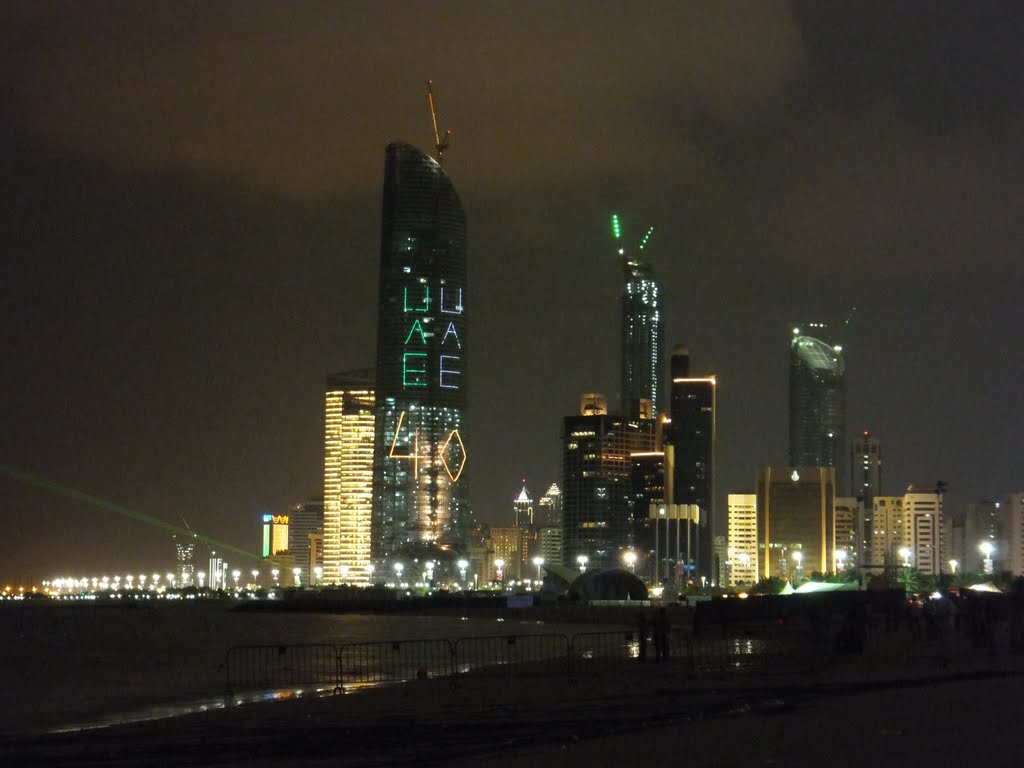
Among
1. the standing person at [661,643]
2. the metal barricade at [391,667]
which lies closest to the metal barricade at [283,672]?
the metal barricade at [391,667]

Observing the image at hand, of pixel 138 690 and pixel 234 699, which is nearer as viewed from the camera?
pixel 234 699

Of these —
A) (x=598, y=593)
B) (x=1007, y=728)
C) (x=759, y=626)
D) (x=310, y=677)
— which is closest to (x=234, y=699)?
(x=310, y=677)

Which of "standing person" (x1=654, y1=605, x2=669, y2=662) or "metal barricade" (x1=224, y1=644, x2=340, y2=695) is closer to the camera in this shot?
"metal barricade" (x1=224, y1=644, x2=340, y2=695)

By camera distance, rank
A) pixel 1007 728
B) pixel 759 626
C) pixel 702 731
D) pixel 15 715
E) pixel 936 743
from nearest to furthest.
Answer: pixel 936 743 < pixel 1007 728 < pixel 702 731 < pixel 15 715 < pixel 759 626

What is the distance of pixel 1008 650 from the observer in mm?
41125

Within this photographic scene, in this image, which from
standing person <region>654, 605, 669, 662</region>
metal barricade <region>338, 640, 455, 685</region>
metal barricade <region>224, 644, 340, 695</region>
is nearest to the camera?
metal barricade <region>224, 644, 340, 695</region>

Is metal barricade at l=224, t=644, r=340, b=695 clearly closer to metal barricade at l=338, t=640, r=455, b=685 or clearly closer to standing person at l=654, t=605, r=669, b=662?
metal barricade at l=338, t=640, r=455, b=685

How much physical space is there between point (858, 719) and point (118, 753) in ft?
39.1

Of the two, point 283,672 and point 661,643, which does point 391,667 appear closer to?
point 283,672

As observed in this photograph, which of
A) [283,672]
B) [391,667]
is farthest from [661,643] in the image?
[283,672]

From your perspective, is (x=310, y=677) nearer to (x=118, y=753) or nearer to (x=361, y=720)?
(x=361, y=720)

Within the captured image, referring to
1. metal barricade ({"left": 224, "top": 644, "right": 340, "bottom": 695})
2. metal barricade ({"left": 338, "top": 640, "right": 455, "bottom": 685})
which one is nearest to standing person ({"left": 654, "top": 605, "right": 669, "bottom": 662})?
metal barricade ({"left": 338, "top": 640, "right": 455, "bottom": 685})

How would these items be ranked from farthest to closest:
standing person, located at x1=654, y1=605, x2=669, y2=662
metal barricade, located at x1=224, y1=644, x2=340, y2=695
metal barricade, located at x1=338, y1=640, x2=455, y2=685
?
standing person, located at x1=654, y1=605, x2=669, y2=662
metal barricade, located at x1=338, y1=640, x2=455, y2=685
metal barricade, located at x1=224, y1=644, x2=340, y2=695

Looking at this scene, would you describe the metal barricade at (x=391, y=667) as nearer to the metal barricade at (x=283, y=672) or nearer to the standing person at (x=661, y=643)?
the metal barricade at (x=283, y=672)
